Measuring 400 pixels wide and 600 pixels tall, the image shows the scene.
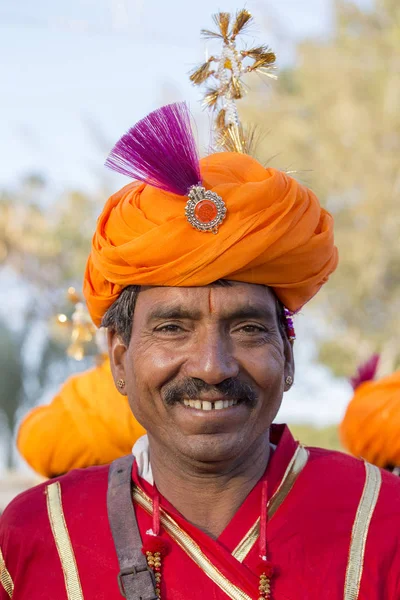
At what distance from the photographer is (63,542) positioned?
3506mm

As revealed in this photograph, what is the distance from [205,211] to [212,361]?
490mm

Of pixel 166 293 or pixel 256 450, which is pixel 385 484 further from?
pixel 166 293

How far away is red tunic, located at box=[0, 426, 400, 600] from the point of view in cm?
328

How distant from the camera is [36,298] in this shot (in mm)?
26234

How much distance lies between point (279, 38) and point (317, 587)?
23.3 m

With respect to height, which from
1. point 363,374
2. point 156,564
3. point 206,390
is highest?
point 206,390

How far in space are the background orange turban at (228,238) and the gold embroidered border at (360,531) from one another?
2.22 ft

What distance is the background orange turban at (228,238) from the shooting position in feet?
10.7

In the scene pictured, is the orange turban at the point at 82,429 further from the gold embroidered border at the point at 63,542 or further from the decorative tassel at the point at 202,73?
the decorative tassel at the point at 202,73

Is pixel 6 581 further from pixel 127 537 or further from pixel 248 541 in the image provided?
pixel 248 541

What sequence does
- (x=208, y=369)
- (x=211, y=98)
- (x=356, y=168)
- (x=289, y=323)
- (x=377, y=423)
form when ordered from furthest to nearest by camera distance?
(x=356, y=168), (x=377, y=423), (x=211, y=98), (x=289, y=323), (x=208, y=369)

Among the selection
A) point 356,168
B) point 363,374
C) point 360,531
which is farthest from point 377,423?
point 356,168

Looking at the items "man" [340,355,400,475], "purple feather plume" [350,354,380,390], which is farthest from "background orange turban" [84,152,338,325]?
"purple feather plume" [350,354,380,390]

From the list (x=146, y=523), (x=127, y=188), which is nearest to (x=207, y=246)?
(x=127, y=188)
